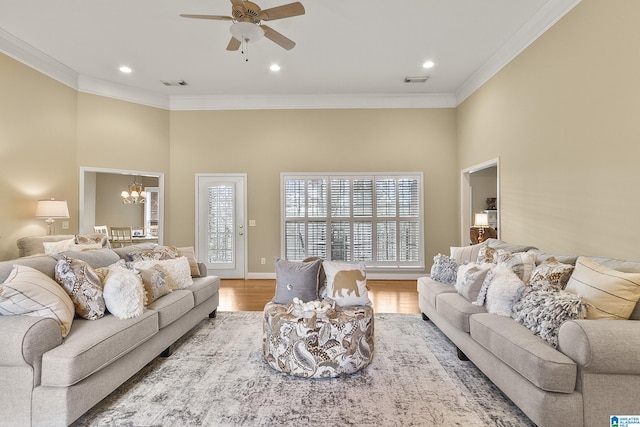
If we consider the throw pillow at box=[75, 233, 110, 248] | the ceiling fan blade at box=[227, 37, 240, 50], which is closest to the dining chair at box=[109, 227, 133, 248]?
the throw pillow at box=[75, 233, 110, 248]

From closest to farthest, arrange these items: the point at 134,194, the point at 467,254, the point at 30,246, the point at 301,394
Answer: the point at 301,394
the point at 467,254
the point at 30,246
the point at 134,194

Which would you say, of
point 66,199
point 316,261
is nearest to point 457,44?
point 316,261

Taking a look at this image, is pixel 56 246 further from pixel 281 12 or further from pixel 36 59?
pixel 281 12

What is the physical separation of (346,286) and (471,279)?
116cm

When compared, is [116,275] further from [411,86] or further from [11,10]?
[411,86]

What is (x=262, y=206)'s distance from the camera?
607cm

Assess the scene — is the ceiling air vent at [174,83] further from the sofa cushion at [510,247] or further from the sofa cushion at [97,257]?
the sofa cushion at [510,247]

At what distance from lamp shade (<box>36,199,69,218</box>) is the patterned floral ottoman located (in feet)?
12.8

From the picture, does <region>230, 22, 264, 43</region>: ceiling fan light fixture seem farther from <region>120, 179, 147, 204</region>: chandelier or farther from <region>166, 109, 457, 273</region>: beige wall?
<region>120, 179, 147, 204</region>: chandelier

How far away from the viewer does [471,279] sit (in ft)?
9.40

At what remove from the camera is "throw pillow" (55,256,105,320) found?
2.29 m

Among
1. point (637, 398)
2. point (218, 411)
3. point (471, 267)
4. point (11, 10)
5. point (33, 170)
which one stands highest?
point (11, 10)

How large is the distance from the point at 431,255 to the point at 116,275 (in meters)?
5.16

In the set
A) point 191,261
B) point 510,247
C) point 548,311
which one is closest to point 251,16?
point 191,261
